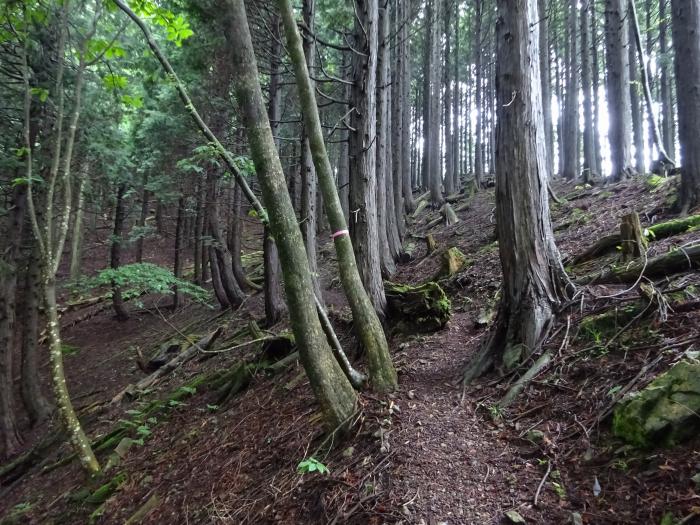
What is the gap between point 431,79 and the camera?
1673cm

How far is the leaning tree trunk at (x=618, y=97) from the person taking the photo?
36.9ft

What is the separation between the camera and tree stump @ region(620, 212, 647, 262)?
4.90 m

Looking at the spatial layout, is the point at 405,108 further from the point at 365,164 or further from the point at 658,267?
the point at 658,267

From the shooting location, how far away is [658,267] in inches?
167

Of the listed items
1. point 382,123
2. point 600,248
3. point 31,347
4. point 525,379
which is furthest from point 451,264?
point 31,347

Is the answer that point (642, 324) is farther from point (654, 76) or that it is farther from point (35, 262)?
point (654, 76)

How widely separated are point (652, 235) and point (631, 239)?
0.47 m

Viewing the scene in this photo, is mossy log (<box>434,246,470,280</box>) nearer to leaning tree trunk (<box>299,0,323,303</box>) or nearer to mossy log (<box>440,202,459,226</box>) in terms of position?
leaning tree trunk (<box>299,0,323,303</box>)

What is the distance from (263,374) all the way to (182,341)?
5.33 metres

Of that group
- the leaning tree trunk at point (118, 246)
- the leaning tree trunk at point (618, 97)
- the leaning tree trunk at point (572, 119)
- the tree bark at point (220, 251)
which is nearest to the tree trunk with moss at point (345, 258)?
the tree bark at point (220, 251)

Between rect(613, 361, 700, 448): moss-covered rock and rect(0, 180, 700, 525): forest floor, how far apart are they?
100 mm

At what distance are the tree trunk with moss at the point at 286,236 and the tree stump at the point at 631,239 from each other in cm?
373

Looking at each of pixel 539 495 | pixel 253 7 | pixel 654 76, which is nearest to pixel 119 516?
pixel 539 495

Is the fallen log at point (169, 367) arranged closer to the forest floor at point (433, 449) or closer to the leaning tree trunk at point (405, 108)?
the forest floor at point (433, 449)
